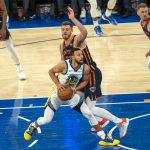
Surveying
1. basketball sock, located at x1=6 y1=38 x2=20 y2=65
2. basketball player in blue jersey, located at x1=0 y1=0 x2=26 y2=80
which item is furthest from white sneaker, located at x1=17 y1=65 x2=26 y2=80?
basketball sock, located at x1=6 y1=38 x2=20 y2=65

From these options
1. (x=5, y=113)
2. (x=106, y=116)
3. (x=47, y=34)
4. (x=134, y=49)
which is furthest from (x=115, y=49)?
(x=106, y=116)

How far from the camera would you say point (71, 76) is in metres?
7.36

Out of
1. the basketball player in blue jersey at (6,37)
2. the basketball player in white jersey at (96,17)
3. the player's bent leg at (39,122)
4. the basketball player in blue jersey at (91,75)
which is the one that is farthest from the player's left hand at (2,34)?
the basketball player in white jersey at (96,17)

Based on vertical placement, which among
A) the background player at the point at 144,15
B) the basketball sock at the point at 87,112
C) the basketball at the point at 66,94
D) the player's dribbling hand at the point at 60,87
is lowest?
the basketball sock at the point at 87,112

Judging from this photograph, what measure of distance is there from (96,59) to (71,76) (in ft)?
14.9

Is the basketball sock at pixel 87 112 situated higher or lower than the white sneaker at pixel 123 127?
higher

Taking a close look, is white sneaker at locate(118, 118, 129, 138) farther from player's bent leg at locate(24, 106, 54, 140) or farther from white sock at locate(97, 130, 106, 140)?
player's bent leg at locate(24, 106, 54, 140)

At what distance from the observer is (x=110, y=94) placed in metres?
9.72

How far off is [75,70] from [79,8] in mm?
9017

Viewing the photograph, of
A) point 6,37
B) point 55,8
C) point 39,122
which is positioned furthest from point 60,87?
point 55,8

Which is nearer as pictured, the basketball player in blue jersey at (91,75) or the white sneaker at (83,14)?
the basketball player in blue jersey at (91,75)

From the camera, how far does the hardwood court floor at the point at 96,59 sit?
10.3 meters

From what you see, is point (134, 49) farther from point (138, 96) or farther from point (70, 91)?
point (70, 91)

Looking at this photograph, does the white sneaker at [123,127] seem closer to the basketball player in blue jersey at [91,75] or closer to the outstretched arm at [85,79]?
the basketball player in blue jersey at [91,75]
